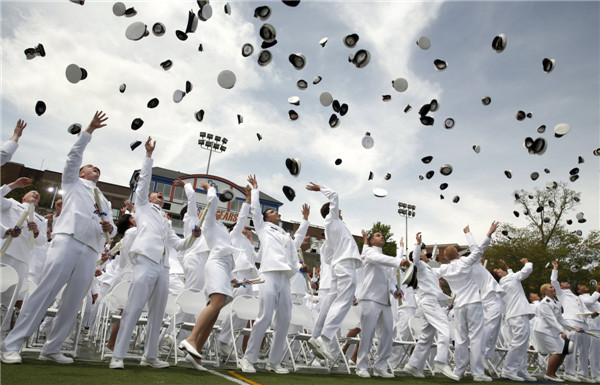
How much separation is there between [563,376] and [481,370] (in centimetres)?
514

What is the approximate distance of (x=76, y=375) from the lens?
388 cm

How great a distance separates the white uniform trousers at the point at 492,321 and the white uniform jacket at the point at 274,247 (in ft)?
15.1

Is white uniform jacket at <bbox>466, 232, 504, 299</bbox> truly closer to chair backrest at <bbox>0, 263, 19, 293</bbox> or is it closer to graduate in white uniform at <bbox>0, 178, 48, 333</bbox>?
chair backrest at <bbox>0, 263, 19, 293</bbox>

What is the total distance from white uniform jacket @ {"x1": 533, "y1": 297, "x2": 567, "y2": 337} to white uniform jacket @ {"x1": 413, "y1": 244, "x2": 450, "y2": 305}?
399 centimetres

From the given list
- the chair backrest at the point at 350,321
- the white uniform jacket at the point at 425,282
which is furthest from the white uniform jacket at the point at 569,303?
the chair backrest at the point at 350,321

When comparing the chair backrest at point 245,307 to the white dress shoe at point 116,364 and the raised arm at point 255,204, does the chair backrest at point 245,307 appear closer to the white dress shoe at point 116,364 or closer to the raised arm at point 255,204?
the raised arm at point 255,204

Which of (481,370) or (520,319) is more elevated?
(520,319)

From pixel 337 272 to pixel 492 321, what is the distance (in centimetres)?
406

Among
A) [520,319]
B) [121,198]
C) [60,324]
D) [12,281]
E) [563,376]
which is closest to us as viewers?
[60,324]

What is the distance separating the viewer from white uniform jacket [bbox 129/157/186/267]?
16.9ft

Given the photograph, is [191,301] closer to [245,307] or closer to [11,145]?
[245,307]

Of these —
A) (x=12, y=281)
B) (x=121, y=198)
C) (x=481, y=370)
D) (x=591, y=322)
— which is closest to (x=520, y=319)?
(x=481, y=370)

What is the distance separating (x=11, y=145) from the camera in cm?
492

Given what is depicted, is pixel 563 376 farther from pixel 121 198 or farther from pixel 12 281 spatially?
pixel 121 198
